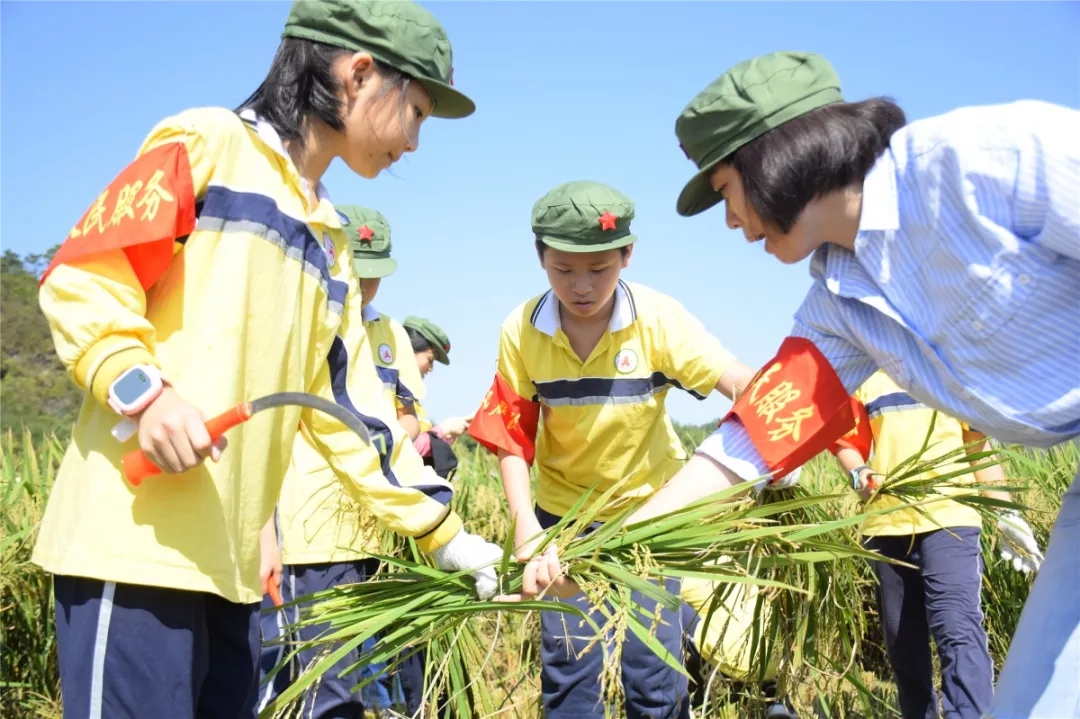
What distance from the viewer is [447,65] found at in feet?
7.06

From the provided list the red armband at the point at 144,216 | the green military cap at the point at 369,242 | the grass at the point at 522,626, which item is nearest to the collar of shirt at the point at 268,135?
the red armband at the point at 144,216

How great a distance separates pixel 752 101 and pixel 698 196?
306mm

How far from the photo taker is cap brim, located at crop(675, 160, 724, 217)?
2166 mm

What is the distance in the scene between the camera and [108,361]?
1641mm

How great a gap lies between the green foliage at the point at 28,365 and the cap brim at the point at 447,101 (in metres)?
9.50

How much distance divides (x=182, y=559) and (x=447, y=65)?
1.11 metres

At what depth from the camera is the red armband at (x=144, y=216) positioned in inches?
66.0

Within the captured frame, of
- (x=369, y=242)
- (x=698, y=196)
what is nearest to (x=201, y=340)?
(x=698, y=196)

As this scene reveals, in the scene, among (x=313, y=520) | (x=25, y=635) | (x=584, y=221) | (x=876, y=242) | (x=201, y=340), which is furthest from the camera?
(x=25, y=635)

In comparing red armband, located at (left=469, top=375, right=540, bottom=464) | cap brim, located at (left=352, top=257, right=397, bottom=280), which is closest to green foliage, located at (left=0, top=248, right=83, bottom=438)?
cap brim, located at (left=352, top=257, right=397, bottom=280)

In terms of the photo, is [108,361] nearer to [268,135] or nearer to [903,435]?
[268,135]

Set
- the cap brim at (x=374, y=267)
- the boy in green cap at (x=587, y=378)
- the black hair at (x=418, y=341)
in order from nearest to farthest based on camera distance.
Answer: the boy in green cap at (x=587, y=378), the cap brim at (x=374, y=267), the black hair at (x=418, y=341)

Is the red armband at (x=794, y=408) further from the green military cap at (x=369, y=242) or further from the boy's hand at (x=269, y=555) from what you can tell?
the green military cap at (x=369, y=242)

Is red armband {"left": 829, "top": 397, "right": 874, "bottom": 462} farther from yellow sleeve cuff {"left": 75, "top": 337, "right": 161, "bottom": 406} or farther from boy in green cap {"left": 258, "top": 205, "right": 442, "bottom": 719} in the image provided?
yellow sleeve cuff {"left": 75, "top": 337, "right": 161, "bottom": 406}
